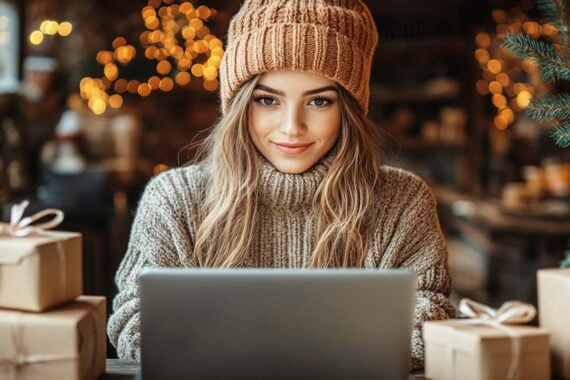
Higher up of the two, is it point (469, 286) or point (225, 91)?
point (225, 91)

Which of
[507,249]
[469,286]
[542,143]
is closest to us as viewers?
[507,249]

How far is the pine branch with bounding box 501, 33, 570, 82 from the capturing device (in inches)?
58.4

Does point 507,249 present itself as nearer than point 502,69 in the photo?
Yes

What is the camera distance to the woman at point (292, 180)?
5.69 ft

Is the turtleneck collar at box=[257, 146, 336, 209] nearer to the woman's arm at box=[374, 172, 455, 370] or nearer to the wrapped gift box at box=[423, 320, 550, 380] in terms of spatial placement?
the woman's arm at box=[374, 172, 455, 370]

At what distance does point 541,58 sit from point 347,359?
0.72 m

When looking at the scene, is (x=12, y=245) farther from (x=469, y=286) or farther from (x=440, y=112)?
(x=440, y=112)

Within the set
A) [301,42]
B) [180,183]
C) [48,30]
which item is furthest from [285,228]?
[48,30]

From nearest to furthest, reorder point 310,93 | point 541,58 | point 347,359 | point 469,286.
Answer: point 347,359 < point 541,58 < point 310,93 < point 469,286

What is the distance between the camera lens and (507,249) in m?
4.89

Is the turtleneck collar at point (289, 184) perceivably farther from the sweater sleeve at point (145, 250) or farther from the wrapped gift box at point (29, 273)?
the wrapped gift box at point (29, 273)

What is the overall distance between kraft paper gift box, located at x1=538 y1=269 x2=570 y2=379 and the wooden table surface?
0.71 ft

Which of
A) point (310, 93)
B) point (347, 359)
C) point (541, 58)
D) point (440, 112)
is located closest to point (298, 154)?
point (310, 93)

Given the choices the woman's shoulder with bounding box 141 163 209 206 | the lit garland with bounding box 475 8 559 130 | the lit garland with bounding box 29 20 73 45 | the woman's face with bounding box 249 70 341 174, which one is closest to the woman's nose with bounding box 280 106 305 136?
the woman's face with bounding box 249 70 341 174
